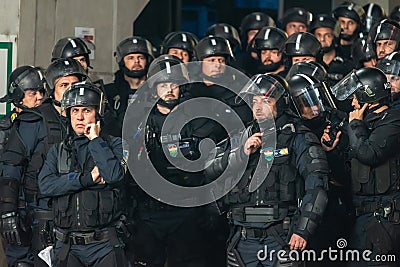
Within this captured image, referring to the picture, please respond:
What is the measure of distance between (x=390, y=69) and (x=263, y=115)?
132 centimetres

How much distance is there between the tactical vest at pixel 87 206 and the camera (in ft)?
23.3

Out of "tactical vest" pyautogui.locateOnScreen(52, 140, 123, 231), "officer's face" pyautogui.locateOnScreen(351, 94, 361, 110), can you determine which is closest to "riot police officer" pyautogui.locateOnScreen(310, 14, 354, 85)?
"officer's face" pyautogui.locateOnScreen(351, 94, 361, 110)

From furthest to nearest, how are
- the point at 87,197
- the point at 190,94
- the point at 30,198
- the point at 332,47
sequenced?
the point at 332,47 < the point at 190,94 < the point at 30,198 < the point at 87,197

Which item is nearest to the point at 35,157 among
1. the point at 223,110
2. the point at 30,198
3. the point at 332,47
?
the point at 30,198

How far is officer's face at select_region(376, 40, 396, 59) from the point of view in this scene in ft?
30.3

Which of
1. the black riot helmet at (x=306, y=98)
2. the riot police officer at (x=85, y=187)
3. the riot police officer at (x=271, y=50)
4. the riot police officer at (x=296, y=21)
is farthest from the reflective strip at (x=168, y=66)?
the riot police officer at (x=296, y=21)

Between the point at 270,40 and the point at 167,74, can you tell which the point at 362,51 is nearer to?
the point at 270,40

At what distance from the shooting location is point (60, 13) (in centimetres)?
1075

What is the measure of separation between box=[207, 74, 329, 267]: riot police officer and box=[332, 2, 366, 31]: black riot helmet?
149 inches

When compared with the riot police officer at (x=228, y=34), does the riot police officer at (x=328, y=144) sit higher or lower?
lower

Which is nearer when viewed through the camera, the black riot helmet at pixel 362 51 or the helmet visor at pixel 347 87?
the helmet visor at pixel 347 87

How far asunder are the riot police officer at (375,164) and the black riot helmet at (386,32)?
164cm

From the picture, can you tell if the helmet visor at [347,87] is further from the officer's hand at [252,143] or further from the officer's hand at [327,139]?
the officer's hand at [252,143]

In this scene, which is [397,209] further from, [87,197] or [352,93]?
[87,197]
